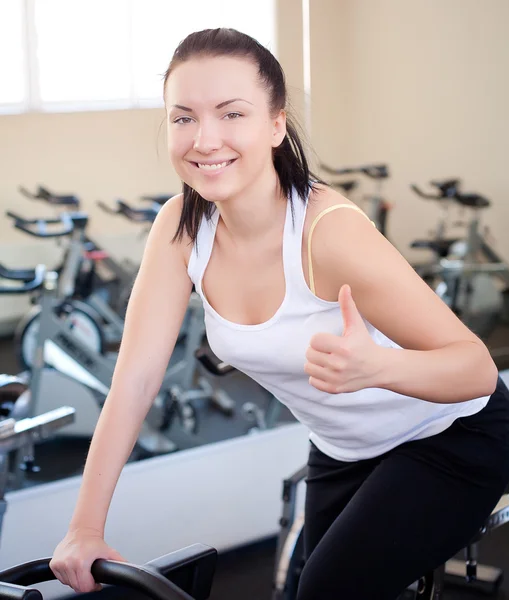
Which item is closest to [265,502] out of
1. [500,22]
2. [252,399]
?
[252,399]

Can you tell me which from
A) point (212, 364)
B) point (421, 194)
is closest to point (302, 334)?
point (212, 364)

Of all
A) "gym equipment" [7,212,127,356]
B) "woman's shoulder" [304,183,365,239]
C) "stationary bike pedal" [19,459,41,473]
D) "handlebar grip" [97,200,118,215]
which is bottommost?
"stationary bike pedal" [19,459,41,473]

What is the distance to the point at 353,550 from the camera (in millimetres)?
1111

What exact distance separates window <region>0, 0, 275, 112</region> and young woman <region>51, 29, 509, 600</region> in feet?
7.86

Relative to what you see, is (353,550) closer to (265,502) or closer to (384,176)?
(265,502)

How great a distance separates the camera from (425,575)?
4.57 feet

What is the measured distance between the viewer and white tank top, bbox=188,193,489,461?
113 centimetres

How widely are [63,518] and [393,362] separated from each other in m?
1.72

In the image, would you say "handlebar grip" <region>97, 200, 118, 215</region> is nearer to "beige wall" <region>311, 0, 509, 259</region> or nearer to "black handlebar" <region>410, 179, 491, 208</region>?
"beige wall" <region>311, 0, 509, 259</region>

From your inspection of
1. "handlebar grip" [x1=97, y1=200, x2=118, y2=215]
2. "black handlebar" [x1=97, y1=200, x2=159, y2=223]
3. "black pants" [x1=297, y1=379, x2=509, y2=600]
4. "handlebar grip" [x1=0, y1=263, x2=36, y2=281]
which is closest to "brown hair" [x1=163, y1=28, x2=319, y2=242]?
"black pants" [x1=297, y1=379, x2=509, y2=600]

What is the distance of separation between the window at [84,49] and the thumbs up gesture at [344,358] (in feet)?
8.98

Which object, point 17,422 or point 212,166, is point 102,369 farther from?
point 212,166

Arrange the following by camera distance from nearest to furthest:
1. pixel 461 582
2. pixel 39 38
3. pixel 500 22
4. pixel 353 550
→ pixel 353 550 < pixel 461 582 < pixel 500 22 < pixel 39 38

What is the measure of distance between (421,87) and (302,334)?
2852 mm
